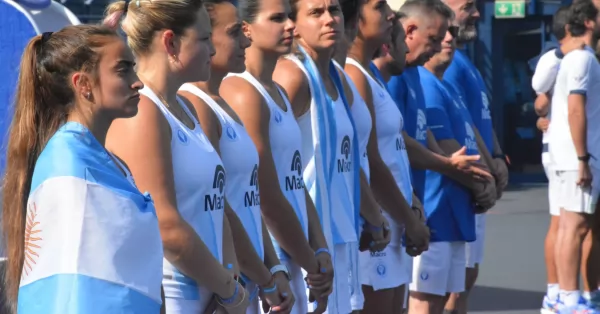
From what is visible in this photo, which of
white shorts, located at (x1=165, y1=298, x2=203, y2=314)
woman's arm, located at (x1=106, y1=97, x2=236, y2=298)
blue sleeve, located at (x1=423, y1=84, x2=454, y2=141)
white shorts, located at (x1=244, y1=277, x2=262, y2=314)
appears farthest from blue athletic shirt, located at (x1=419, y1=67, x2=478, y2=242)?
woman's arm, located at (x1=106, y1=97, x2=236, y2=298)

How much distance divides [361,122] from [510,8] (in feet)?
50.6

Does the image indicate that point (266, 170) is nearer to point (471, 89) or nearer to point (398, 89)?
point (398, 89)

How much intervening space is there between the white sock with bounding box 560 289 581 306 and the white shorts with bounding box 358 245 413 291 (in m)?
2.71

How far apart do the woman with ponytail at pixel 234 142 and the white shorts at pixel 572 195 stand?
15.0 ft

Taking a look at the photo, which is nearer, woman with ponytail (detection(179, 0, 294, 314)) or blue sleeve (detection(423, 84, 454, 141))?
woman with ponytail (detection(179, 0, 294, 314))

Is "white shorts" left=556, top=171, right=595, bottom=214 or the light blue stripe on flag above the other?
"white shorts" left=556, top=171, right=595, bottom=214

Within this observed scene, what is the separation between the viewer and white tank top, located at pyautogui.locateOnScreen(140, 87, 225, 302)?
3.54 m

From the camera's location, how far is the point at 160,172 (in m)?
3.43

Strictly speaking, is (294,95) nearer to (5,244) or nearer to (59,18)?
(59,18)

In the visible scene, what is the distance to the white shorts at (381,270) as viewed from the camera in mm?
5566

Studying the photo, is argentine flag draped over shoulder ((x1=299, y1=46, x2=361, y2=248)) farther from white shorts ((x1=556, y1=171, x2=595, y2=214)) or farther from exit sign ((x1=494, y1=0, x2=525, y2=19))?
exit sign ((x1=494, y1=0, x2=525, y2=19))

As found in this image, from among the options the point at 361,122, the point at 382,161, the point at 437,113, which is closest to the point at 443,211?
the point at 437,113

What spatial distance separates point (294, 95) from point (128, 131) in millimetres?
1314

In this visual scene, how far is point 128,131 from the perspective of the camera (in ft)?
11.3
